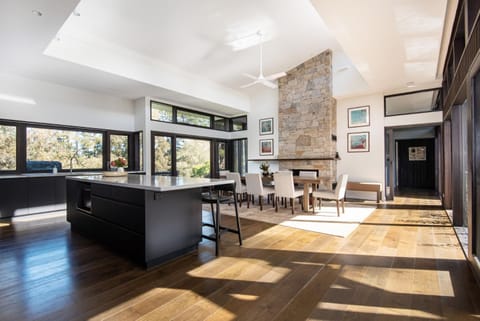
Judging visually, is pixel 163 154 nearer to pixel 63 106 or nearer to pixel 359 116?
pixel 63 106

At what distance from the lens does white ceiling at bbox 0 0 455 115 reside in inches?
123

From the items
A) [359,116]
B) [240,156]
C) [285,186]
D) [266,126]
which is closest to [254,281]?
[285,186]

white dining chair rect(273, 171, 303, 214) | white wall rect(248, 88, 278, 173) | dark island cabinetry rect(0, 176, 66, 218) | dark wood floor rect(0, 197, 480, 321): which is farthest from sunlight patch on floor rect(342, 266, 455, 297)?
white wall rect(248, 88, 278, 173)

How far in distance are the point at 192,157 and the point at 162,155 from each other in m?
1.26

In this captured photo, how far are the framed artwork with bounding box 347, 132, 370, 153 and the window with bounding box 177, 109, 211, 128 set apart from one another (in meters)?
4.74

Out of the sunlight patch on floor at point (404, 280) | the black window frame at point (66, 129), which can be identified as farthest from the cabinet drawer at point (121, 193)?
the black window frame at point (66, 129)

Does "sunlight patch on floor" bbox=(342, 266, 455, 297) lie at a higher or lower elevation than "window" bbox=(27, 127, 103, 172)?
lower

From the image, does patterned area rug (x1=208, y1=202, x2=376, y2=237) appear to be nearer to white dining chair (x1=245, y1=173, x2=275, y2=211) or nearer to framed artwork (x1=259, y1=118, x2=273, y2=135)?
white dining chair (x1=245, y1=173, x2=275, y2=211)

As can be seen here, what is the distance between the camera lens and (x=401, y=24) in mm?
3320

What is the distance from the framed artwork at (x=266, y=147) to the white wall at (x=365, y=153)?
2252 mm

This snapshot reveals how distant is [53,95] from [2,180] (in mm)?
2095

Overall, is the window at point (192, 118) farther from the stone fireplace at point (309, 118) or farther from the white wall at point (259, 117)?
the stone fireplace at point (309, 118)

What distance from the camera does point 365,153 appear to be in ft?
22.6

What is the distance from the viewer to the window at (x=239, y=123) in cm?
914
